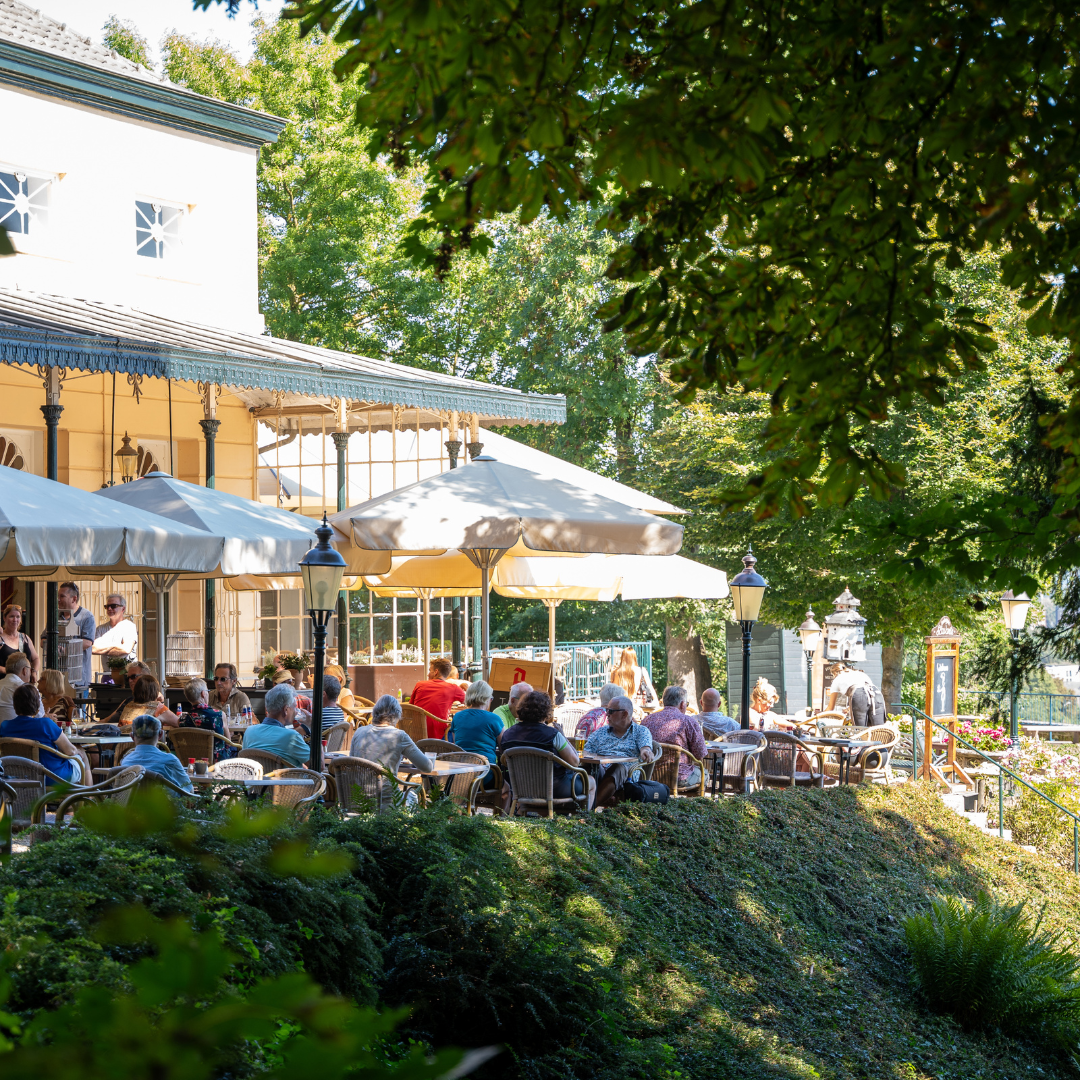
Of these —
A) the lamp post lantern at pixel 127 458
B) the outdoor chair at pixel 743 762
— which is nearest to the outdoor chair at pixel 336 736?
the outdoor chair at pixel 743 762

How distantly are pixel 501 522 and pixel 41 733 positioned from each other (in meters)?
3.89

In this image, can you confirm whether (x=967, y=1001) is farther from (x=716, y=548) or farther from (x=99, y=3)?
(x=99, y=3)

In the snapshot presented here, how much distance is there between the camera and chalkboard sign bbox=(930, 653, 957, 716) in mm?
16453

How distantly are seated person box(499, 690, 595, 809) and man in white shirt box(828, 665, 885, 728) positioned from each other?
754cm

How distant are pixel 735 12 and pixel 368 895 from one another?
13.6 ft

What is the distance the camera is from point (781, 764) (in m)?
12.7

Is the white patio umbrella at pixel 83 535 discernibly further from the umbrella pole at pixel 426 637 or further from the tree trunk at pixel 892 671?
the tree trunk at pixel 892 671

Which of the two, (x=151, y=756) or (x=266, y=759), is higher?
(x=151, y=756)

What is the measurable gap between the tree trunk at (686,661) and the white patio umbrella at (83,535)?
2530cm

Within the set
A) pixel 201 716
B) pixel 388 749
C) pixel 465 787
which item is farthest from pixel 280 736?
pixel 201 716

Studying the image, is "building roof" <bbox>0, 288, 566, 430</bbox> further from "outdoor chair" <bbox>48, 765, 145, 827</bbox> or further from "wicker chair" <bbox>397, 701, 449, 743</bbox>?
"outdoor chair" <bbox>48, 765, 145, 827</bbox>

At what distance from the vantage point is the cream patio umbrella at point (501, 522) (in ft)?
34.1

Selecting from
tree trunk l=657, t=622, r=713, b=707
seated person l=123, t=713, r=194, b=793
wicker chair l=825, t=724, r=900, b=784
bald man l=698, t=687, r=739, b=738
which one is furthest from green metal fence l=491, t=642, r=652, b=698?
seated person l=123, t=713, r=194, b=793

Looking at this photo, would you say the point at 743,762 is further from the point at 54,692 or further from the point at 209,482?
the point at 209,482
